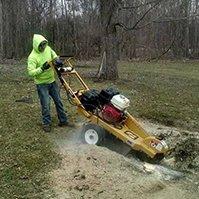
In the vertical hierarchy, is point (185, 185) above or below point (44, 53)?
below

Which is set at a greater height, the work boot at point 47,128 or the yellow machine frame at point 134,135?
the yellow machine frame at point 134,135

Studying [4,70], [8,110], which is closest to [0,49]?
[4,70]

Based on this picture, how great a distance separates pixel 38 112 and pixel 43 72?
2.02 metres

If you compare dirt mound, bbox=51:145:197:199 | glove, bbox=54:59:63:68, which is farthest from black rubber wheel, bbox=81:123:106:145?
glove, bbox=54:59:63:68

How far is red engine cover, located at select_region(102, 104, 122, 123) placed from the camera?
324 inches

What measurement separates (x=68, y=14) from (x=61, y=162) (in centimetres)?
2372

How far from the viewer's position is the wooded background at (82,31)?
28.2m

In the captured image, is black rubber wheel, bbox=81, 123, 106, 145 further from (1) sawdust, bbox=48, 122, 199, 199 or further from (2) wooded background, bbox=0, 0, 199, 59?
(2) wooded background, bbox=0, 0, 199, 59

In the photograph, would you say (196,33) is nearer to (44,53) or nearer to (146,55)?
(146,55)

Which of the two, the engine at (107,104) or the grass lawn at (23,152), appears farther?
the engine at (107,104)

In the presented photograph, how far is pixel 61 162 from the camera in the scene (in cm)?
762

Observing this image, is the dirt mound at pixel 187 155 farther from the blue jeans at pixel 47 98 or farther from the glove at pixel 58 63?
the glove at pixel 58 63

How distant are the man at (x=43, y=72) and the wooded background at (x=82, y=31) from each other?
18322mm

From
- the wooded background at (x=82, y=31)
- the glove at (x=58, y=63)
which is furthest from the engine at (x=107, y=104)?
the wooded background at (x=82, y=31)
